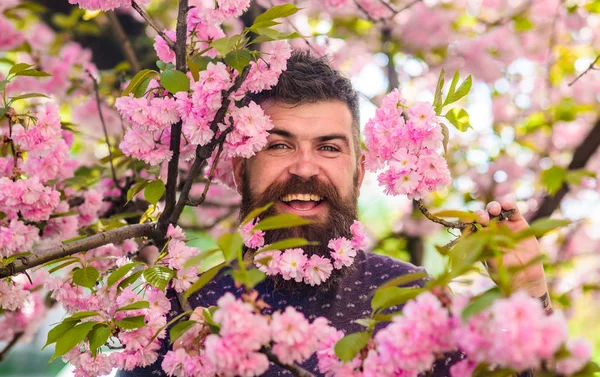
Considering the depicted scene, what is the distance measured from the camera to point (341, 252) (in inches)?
68.3

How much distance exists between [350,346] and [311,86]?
1.05 meters

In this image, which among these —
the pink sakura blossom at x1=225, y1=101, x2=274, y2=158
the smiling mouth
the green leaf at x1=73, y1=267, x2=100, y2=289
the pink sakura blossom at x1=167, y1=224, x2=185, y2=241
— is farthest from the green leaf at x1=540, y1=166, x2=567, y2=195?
the green leaf at x1=73, y1=267, x2=100, y2=289

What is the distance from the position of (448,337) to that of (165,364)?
55 centimetres

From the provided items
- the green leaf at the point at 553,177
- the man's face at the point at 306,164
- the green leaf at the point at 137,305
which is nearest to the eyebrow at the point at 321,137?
the man's face at the point at 306,164

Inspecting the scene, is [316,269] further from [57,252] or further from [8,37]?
[8,37]

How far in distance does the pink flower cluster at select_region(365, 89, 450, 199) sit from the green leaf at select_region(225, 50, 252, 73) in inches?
14.1

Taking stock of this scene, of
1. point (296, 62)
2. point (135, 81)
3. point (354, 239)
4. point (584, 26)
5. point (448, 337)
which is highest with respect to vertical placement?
point (584, 26)

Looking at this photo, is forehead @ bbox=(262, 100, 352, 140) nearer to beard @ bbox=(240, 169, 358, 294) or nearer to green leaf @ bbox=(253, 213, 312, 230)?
beard @ bbox=(240, 169, 358, 294)

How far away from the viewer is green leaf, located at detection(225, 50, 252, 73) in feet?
4.53

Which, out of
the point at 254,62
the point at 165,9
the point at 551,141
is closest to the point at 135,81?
the point at 254,62

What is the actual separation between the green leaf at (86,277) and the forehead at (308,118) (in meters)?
0.65

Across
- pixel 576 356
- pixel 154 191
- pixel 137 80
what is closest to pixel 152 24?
pixel 137 80

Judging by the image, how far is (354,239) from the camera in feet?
6.06

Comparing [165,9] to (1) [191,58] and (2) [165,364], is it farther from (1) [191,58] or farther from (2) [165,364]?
(2) [165,364]
